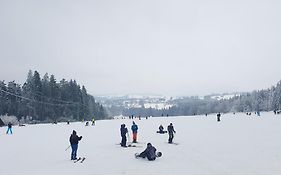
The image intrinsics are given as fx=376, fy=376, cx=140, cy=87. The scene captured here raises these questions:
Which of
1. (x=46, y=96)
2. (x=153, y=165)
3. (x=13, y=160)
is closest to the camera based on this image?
(x=153, y=165)

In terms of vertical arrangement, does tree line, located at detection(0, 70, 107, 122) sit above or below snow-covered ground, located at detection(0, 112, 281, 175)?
above

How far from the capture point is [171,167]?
17.6m

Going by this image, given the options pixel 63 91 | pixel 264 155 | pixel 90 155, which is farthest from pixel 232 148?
pixel 63 91

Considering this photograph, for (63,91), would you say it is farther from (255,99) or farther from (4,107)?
(255,99)

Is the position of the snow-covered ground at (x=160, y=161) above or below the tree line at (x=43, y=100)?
below

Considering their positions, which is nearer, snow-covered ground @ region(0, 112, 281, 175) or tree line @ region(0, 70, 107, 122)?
snow-covered ground @ region(0, 112, 281, 175)

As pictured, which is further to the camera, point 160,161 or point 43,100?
point 43,100

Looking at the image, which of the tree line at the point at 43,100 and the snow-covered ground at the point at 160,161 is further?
the tree line at the point at 43,100

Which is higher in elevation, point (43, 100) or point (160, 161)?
point (43, 100)

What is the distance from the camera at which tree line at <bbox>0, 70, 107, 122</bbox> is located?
3812 inches

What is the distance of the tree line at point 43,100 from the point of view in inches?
3812

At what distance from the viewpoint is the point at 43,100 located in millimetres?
101875

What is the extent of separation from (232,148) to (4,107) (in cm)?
8135

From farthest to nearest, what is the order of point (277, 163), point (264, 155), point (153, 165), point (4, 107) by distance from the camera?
point (4, 107), point (264, 155), point (153, 165), point (277, 163)
